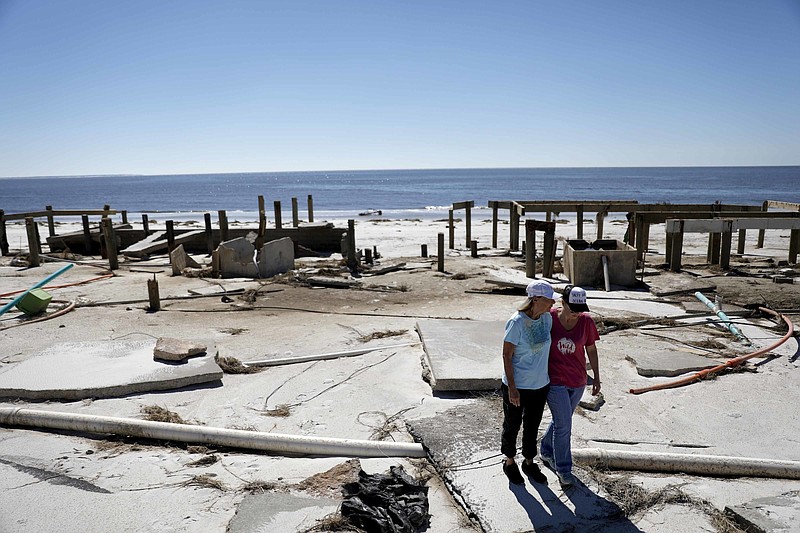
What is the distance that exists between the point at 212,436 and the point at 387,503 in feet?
6.44

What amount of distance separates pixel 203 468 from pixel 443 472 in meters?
1.99

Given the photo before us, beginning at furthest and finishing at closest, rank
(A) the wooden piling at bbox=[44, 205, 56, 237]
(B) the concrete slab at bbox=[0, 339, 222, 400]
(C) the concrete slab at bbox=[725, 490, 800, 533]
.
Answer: (A) the wooden piling at bbox=[44, 205, 56, 237]
(B) the concrete slab at bbox=[0, 339, 222, 400]
(C) the concrete slab at bbox=[725, 490, 800, 533]

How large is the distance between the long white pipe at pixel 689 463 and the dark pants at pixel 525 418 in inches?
20.2

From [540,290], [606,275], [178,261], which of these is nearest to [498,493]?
[540,290]

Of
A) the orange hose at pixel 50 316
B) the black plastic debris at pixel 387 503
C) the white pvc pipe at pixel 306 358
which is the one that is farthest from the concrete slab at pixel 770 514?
the orange hose at pixel 50 316

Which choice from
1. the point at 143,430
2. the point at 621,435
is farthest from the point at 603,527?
the point at 143,430

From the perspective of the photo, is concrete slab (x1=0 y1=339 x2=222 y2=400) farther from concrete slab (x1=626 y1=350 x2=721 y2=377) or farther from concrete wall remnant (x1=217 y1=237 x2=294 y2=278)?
concrete wall remnant (x1=217 y1=237 x2=294 y2=278)

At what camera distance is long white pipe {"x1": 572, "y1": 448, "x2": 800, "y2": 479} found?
4371mm

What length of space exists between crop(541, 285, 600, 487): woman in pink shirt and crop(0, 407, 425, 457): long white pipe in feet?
3.88

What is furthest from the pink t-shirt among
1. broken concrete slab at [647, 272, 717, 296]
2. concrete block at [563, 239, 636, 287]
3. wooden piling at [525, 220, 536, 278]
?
wooden piling at [525, 220, 536, 278]

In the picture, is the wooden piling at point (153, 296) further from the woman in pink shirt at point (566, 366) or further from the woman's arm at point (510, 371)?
the woman in pink shirt at point (566, 366)

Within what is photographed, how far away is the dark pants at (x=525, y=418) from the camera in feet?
13.5

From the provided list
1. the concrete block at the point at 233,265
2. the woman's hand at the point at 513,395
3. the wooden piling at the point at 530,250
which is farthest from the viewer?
the concrete block at the point at 233,265

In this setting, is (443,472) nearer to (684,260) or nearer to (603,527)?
(603,527)
